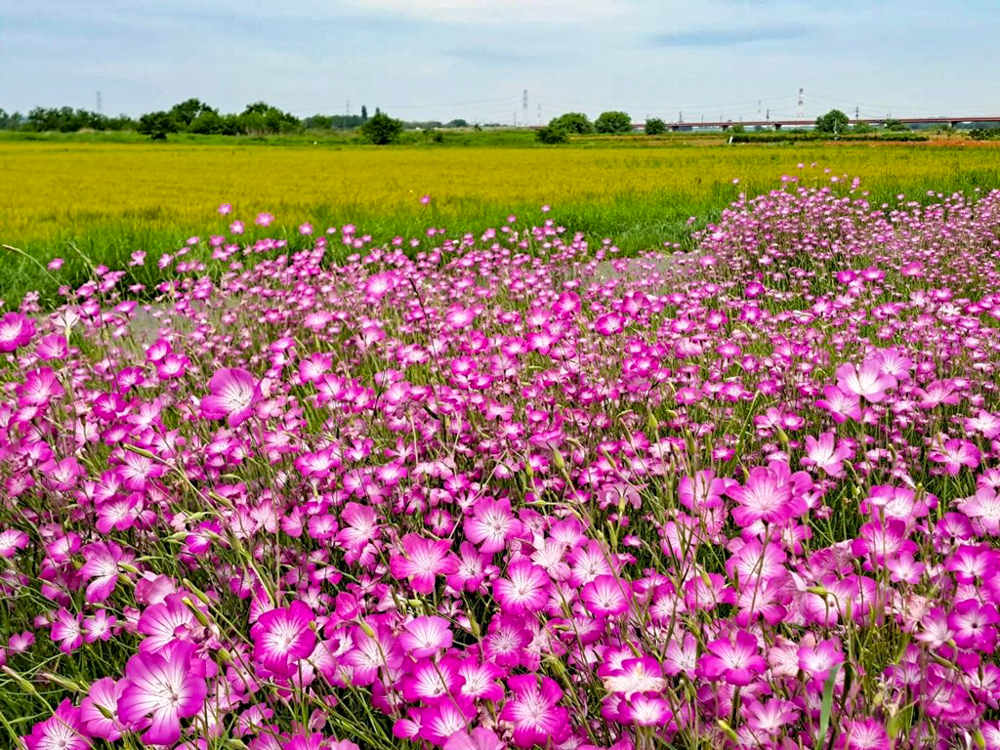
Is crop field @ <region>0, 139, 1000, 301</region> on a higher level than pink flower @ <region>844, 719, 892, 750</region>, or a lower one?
higher

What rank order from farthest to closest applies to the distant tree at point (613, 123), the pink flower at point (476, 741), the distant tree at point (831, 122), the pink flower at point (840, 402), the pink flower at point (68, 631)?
the distant tree at point (613, 123)
the distant tree at point (831, 122)
the pink flower at point (68, 631)
the pink flower at point (840, 402)
the pink flower at point (476, 741)

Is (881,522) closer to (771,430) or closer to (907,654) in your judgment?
(907,654)

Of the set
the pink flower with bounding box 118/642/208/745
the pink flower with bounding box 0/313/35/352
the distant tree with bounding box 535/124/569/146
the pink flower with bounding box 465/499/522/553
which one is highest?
the distant tree with bounding box 535/124/569/146

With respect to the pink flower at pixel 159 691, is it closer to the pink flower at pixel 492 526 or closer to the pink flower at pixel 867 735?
the pink flower at pixel 492 526

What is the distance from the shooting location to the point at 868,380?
1.17 meters

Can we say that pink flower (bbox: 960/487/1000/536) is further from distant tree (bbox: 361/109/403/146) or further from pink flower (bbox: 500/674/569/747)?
distant tree (bbox: 361/109/403/146)

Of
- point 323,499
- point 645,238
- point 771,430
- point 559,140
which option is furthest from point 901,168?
point 559,140

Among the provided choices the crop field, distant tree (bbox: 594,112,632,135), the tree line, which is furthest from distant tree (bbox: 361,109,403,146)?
distant tree (bbox: 594,112,632,135)

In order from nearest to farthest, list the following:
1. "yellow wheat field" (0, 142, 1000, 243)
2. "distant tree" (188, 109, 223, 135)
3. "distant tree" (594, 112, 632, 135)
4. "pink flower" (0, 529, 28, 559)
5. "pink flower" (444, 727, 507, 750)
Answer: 1. "pink flower" (444, 727, 507, 750)
2. "pink flower" (0, 529, 28, 559)
3. "yellow wheat field" (0, 142, 1000, 243)
4. "distant tree" (188, 109, 223, 135)
5. "distant tree" (594, 112, 632, 135)

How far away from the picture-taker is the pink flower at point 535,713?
106 cm

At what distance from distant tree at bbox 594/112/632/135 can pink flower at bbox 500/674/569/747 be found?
85386 mm

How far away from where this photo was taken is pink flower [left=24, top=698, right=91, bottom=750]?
1.17 metres

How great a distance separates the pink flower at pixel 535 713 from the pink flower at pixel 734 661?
8.7 inches

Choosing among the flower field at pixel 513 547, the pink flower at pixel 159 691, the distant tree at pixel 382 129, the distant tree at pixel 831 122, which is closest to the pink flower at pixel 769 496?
the flower field at pixel 513 547
